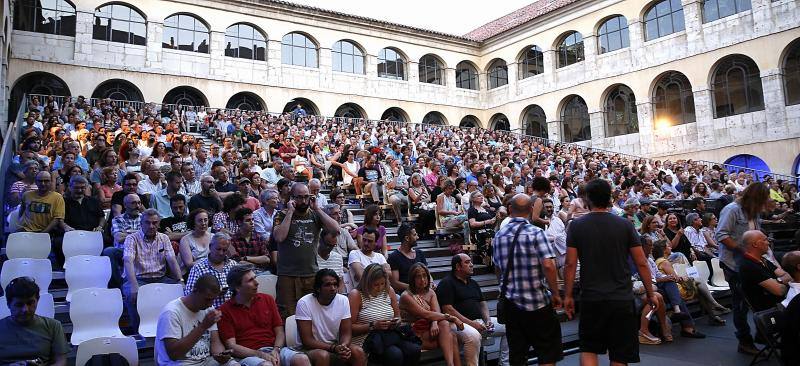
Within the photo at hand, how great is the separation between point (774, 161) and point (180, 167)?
24449 mm

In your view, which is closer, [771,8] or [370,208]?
→ [370,208]

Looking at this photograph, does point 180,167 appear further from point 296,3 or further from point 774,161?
point 774,161

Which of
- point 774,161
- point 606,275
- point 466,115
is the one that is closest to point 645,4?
point 774,161

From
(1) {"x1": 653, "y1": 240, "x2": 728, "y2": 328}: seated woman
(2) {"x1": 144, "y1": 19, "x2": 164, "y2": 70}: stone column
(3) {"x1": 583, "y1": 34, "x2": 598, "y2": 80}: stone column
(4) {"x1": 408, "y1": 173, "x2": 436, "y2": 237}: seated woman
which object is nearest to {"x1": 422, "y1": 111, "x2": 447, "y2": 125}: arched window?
(3) {"x1": 583, "y1": 34, "x2": 598, "y2": 80}: stone column

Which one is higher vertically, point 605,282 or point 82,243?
point 82,243

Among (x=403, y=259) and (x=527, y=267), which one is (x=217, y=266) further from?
(x=527, y=267)

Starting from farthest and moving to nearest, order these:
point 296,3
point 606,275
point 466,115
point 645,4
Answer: point 466,115, point 296,3, point 645,4, point 606,275

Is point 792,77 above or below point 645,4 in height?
below

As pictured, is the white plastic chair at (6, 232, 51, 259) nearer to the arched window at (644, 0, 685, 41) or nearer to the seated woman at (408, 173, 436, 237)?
the seated woman at (408, 173, 436, 237)

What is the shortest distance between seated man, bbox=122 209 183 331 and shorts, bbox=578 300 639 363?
4.39 metres

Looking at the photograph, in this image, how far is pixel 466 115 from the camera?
3462 centimetres

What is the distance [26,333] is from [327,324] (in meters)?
2.44

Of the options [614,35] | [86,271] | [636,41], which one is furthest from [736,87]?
[86,271]

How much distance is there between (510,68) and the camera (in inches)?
1315
